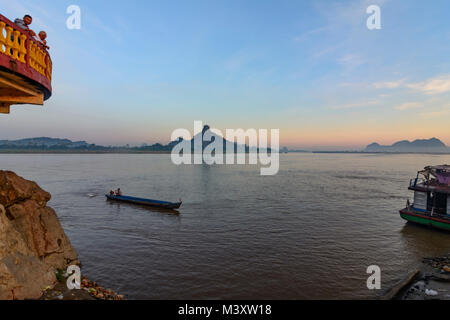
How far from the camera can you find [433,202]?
84.7ft

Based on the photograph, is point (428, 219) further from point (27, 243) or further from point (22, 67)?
point (22, 67)

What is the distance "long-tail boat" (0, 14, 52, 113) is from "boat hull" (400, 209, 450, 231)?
3284 cm

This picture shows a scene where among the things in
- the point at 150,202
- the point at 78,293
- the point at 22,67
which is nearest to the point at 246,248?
the point at 78,293

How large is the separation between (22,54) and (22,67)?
49 centimetres

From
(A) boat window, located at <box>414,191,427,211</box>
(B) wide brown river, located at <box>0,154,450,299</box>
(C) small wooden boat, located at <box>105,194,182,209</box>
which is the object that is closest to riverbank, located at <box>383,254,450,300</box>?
(B) wide brown river, located at <box>0,154,450,299</box>

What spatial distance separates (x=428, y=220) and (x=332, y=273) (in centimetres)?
1565

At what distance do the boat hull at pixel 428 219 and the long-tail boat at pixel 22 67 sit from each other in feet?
108

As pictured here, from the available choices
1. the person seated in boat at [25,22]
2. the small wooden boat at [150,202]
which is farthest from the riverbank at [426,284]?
the small wooden boat at [150,202]

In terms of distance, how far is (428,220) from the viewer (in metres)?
25.6

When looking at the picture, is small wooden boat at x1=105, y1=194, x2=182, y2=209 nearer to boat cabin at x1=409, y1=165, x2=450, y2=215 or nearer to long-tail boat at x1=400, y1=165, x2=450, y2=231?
long-tail boat at x1=400, y1=165, x2=450, y2=231

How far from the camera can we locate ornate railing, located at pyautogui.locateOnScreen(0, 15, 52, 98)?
27.4ft

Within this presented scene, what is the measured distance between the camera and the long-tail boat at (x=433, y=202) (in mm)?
24766

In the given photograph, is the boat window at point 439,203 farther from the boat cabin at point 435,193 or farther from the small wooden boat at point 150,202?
the small wooden boat at point 150,202
